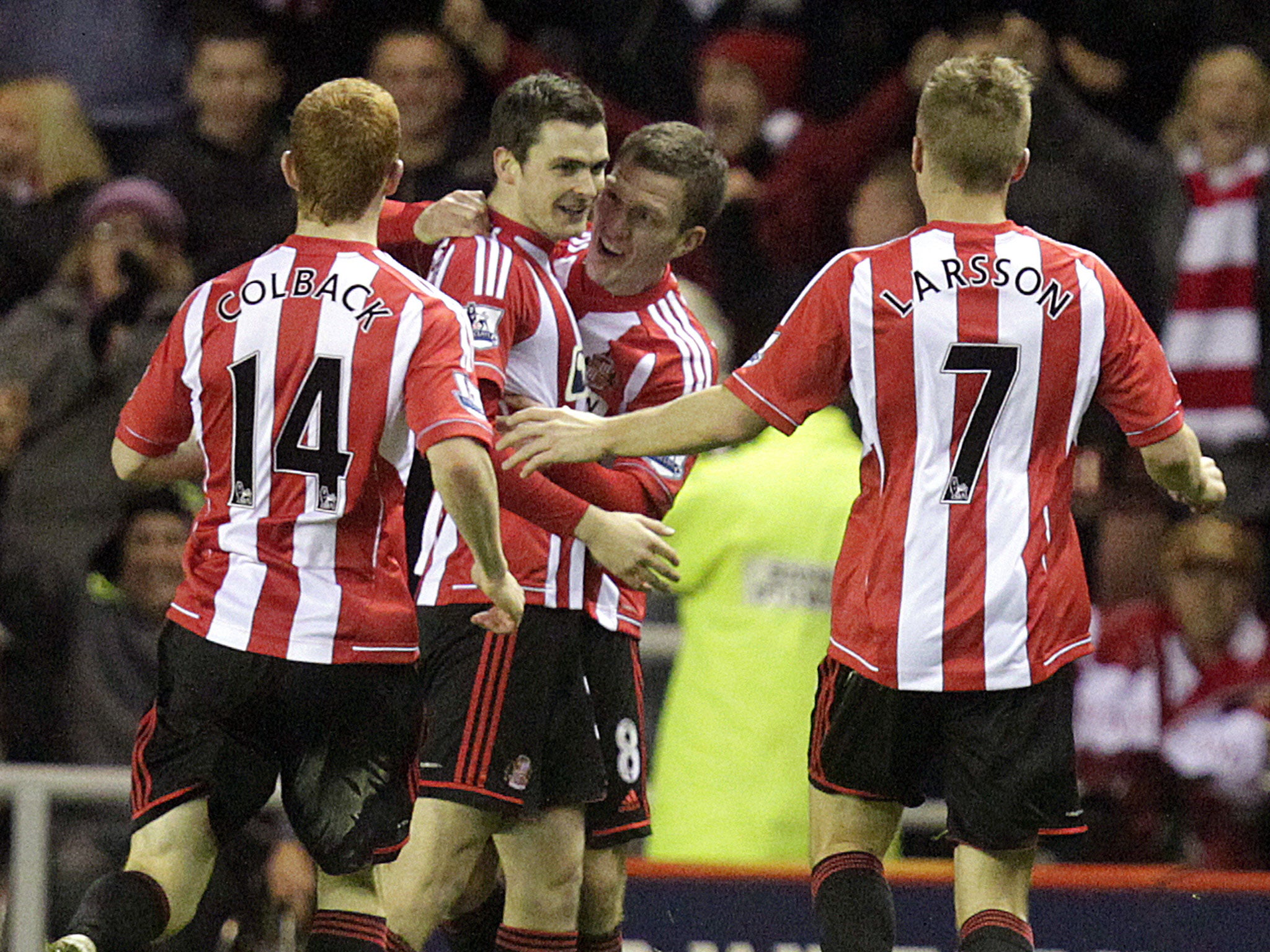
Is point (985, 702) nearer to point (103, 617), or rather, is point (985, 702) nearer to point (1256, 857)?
point (1256, 857)

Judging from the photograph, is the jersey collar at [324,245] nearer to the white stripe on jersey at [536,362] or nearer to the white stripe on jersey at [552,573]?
the white stripe on jersey at [536,362]

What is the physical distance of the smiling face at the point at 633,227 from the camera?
14.8 ft

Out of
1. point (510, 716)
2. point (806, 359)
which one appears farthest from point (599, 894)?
point (806, 359)

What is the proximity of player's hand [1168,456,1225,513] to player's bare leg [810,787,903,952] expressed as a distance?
820 mm

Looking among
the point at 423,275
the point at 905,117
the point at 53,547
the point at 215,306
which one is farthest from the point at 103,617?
the point at 905,117

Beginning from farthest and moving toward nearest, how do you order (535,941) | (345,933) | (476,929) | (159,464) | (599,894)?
1. (476,929)
2. (599,894)
3. (535,941)
4. (159,464)
5. (345,933)

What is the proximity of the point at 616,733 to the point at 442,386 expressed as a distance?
3.43ft

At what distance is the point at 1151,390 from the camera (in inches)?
157

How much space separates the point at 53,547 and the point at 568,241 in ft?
9.38

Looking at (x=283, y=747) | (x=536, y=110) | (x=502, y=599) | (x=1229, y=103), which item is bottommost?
(x=283, y=747)

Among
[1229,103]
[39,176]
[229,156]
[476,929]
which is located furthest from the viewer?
[39,176]

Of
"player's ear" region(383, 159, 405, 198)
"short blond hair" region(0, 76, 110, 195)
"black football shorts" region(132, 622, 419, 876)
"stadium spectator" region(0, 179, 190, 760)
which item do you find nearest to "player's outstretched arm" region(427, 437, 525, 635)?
"black football shorts" region(132, 622, 419, 876)

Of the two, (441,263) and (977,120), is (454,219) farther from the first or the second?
(977,120)

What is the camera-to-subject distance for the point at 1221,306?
7.08 m
